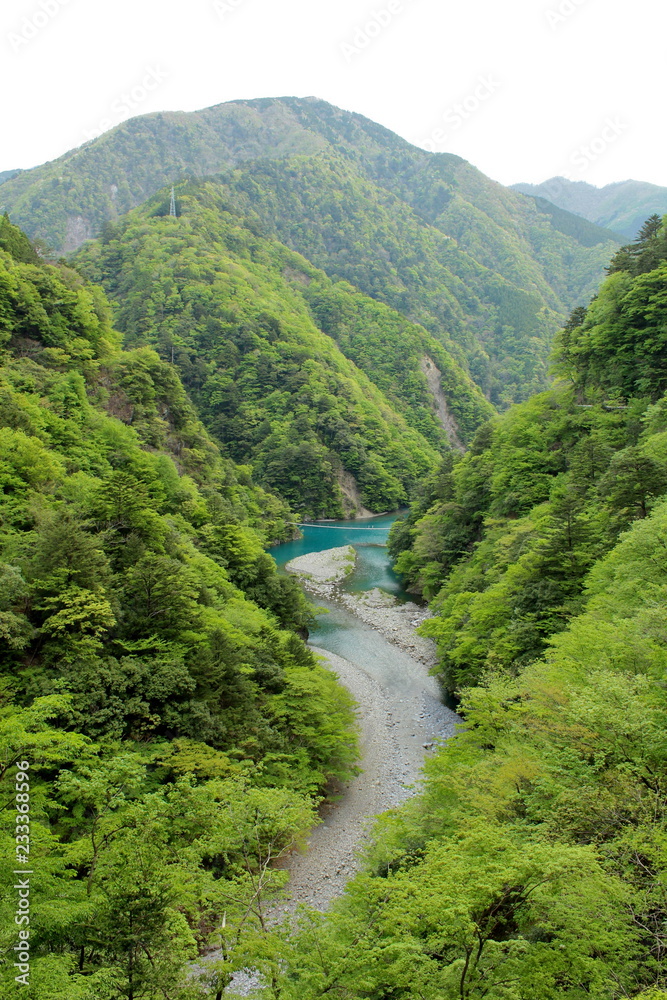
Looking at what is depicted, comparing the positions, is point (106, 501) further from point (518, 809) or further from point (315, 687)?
point (518, 809)

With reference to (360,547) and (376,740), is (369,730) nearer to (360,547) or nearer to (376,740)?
(376,740)

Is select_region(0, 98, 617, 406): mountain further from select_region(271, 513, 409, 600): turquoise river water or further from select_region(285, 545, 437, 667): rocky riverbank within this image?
select_region(285, 545, 437, 667): rocky riverbank

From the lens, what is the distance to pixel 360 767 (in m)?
23.3

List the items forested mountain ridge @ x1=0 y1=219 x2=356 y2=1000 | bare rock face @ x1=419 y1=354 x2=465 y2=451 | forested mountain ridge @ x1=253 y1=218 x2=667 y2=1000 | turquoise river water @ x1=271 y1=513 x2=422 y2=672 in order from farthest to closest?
bare rock face @ x1=419 y1=354 x2=465 y2=451, turquoise river water @ x1=271 y1=513 x2=422 y2=672, forested mountain ridge @ x1=0 y1=219 x2=356 y2=1000, forested mountain ridge @ x1=253 y1=218 x2=667 y2=1000

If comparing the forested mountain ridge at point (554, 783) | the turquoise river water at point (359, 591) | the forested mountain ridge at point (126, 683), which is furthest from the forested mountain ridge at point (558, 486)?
the forested mountain ridge at point (126, 683)

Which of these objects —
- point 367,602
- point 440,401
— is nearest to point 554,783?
point 367,602

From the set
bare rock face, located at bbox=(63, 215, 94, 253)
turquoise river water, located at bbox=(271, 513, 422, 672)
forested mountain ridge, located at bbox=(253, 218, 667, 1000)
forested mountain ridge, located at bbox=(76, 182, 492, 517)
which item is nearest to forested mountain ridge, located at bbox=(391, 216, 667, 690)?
forested mountain ridge, located at bbox=(253, 218, 667, 1000)

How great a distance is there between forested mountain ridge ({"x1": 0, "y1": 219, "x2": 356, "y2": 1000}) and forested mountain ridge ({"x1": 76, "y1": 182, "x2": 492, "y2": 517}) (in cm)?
5007

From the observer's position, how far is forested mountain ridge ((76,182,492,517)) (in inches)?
3531

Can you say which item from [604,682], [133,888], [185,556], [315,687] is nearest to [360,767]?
[315,687]

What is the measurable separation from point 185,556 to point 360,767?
11279mm

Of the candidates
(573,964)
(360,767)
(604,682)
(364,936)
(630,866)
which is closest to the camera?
(573,964)

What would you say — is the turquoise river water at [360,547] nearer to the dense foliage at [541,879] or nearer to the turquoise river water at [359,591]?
the turquoise river water at [359,591]

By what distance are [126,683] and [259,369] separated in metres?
85.7
